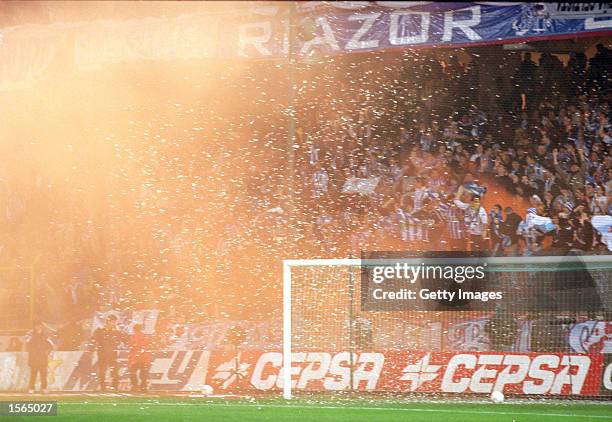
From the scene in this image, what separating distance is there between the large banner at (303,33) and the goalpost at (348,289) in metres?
4.06

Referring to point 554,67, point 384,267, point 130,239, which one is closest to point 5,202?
point 130,239

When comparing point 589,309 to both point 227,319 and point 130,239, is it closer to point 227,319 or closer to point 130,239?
point 227,319

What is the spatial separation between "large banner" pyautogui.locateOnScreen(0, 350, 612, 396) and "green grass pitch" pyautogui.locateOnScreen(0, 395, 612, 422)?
1.72 feet

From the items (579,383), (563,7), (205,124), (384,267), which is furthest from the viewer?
(205,124)

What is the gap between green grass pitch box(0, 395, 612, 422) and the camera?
38.0 feet

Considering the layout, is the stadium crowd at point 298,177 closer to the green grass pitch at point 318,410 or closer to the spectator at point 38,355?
the spectator at point 38,355

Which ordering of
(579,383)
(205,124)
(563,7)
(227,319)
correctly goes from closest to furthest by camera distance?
1. (579,383)
2. (227,319)
3. (563,7)
4. (205,124)

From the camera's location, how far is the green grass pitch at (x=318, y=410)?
456 inches

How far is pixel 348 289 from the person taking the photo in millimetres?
15414

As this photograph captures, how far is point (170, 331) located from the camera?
16.1 metres

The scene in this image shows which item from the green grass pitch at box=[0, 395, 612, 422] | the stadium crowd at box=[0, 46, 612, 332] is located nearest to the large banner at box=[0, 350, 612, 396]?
the green grass pitch at box=[0, 395, 612, 422]

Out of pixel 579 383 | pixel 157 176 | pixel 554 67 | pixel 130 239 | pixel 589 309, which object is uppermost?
pixel 554 67

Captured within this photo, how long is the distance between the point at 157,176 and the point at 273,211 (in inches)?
90.4

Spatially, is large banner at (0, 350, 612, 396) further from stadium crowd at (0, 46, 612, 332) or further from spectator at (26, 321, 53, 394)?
spectator at (26, 321, 53, 394)
